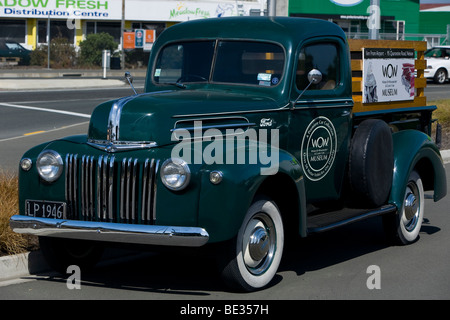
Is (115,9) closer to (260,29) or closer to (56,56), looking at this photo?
(56,56)

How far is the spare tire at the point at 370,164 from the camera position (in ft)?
24.5

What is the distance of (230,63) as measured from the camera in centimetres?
721

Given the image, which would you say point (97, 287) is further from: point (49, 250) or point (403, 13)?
point (403, 13)

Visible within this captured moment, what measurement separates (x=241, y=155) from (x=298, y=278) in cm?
137

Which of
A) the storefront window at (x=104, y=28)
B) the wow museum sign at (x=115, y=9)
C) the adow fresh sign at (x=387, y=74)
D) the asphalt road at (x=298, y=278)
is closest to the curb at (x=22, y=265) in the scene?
the asphalt road at (x=298, y=278)

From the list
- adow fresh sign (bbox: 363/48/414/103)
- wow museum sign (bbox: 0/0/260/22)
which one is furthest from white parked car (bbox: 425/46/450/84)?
adow fresh sign (bbox: 363/48/414/103)

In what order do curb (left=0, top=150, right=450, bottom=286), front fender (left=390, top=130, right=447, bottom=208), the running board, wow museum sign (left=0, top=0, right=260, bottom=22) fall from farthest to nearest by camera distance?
1. wow museum sign (left=0, top=0, right=260, bottom=22)
2. front fender (left=390, top=130, right=447, bottom=208)
3. the running board
4. curb (left=0, top=150, right=450, bottom=286)

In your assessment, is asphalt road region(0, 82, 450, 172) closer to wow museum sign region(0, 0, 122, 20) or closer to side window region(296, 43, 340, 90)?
side window region(296, 43, 340, 90)

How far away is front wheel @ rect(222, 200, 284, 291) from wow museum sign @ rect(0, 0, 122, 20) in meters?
51.2

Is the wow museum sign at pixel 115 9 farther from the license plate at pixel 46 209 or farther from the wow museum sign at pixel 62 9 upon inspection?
the license plate at pixel 46 209

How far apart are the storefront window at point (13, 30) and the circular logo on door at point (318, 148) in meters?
52.1

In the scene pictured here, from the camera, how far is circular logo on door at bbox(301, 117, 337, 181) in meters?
7.09

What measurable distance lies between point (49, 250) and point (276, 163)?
1.98 m

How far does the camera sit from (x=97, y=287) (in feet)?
21.1
